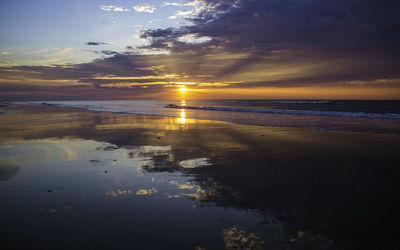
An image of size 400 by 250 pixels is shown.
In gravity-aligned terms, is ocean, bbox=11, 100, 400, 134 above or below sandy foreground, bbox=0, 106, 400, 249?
above

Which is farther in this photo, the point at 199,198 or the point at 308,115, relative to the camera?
the point at 308,115

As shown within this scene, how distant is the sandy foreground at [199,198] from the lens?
3.67 meters

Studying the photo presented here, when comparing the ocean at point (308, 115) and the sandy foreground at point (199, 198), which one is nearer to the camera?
the sandy foreground at point (199, 198)

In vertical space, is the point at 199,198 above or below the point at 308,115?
below

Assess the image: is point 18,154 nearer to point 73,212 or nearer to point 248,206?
point 73,212

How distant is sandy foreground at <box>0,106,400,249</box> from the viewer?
12.1 feet

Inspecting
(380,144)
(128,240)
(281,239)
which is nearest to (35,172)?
(128,240)

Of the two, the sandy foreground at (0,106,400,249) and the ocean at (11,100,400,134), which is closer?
the sandy foreground at (0,106,400,249)

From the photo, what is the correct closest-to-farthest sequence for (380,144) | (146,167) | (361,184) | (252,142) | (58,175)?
(361,184) < (58,175) < (146,167) < (380,144) < (252,142)

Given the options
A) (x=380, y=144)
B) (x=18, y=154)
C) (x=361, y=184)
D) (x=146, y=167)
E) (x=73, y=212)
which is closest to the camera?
(x=73, y=212)

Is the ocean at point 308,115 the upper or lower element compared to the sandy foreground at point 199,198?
upper

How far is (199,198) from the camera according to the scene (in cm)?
509

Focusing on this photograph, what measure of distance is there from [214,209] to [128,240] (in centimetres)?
166

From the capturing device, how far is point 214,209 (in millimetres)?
4594
